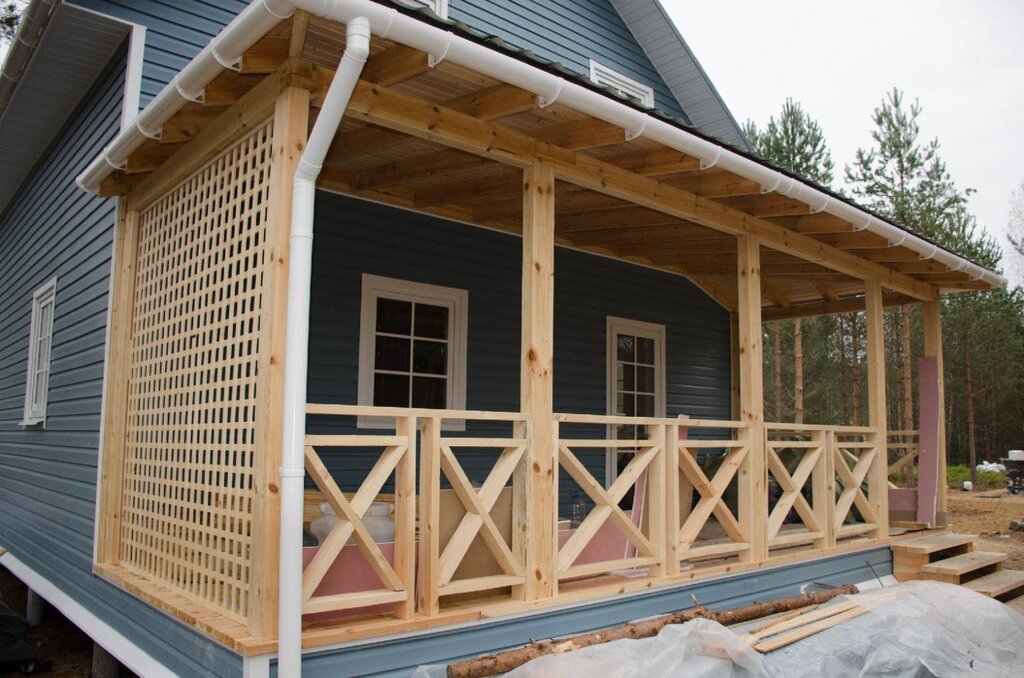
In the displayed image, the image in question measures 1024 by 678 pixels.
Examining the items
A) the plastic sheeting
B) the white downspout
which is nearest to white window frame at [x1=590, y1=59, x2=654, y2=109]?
the plastic sheeting

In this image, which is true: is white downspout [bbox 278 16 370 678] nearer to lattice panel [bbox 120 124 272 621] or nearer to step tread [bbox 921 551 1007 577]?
lattice panel [bbox 120 124 272 621]

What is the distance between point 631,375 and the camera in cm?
862

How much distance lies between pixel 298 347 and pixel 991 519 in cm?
1395

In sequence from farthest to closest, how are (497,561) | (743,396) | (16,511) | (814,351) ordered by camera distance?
(814,351) → (16,511) → (743,396) → (497,561)

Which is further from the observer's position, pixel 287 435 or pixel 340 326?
pixel 340 326

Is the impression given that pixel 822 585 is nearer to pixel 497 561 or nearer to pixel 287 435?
pixel 497 561

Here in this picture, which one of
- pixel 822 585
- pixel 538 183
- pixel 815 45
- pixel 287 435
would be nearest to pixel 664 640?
pixel 287 435

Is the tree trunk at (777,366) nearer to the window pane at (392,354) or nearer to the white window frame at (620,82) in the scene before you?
the white window frame at (620,82)

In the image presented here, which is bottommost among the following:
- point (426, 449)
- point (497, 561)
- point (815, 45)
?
point (497, 561)

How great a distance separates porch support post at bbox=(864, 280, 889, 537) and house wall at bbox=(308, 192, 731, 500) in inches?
91.2

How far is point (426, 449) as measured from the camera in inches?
148

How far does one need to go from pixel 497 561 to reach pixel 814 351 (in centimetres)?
2248

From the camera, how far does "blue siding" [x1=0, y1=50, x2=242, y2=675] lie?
474 centimetres

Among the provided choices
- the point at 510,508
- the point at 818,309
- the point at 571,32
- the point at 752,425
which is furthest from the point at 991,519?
the point at 510,508
